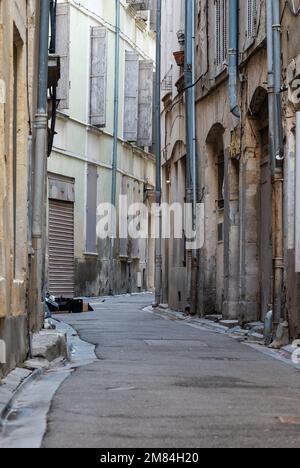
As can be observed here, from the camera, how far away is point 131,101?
3291cm

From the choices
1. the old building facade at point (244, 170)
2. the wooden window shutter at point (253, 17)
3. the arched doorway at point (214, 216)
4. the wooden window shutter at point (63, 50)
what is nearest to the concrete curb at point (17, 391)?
the old building facade at point (244, 170)

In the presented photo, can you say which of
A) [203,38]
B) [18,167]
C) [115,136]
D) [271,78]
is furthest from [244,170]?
[115,136]

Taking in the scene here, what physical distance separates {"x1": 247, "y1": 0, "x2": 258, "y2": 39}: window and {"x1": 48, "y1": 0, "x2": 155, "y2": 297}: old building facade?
840 cm

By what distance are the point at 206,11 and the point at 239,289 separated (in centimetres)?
590

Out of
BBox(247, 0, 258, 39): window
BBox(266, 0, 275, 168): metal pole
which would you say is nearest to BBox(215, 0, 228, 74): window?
BBox(247, 0, 258, 39): window

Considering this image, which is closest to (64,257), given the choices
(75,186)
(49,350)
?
(75,186)

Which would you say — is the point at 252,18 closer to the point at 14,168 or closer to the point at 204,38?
the point at 204,38

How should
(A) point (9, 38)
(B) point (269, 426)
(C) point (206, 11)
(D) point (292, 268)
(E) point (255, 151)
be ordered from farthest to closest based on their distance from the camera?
(C) point (206, 11)
(E) point (255, 151)
(D) point (292, 268)
(A) point (9, 38)
(B) point (269, 426)

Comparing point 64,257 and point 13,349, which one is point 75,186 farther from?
point 13,349

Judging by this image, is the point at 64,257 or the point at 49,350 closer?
the point at 49,350

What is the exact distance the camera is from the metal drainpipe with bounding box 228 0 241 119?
664 inches

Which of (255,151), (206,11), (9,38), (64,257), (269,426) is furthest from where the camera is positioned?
(64,257)

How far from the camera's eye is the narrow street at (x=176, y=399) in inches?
229

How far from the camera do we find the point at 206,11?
20.1 meters
